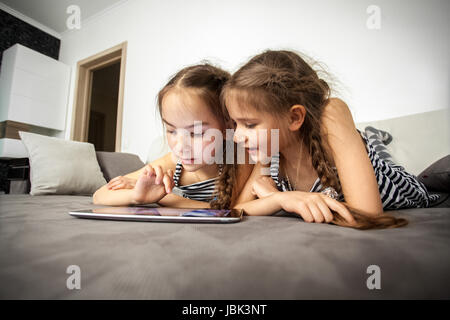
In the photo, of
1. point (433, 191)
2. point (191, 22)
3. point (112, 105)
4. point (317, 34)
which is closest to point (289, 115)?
point (433, 191)

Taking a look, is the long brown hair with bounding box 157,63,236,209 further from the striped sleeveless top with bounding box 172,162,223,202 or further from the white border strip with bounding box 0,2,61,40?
the white border strip with bounding box 0,2,61,40

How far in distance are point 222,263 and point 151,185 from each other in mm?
507

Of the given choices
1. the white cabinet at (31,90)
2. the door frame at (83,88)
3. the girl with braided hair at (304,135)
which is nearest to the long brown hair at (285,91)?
the girl with braided hair at (304,135)

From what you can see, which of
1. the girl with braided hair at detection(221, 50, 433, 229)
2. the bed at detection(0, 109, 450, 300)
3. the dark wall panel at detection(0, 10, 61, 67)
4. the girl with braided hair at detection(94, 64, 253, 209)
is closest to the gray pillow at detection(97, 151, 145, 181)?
the girl with braided hair at detection(94, 64, 253, 209)

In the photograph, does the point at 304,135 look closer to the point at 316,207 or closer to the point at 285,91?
the point at 285,91

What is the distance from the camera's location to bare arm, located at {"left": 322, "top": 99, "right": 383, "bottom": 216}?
0.51 metres

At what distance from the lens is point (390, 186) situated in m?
0.73

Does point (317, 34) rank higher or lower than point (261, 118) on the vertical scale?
higher

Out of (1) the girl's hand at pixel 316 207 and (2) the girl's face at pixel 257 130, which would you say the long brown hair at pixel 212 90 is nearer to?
(2) the girl's face at pixel 257 130

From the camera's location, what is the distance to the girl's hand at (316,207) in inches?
16.9

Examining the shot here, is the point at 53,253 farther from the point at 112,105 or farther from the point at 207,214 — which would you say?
the point at 112,105

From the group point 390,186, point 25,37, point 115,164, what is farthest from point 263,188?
point 25,37
